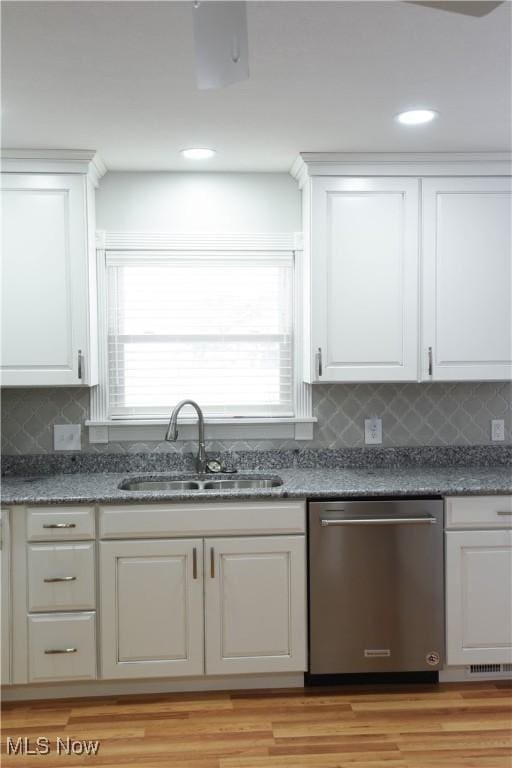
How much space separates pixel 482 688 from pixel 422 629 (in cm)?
39

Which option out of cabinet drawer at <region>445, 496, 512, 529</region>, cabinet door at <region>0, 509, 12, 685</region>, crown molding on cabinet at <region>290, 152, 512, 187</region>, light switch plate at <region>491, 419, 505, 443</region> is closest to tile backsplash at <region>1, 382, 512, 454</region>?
light switch plate at <region>491, 419, 505, 443</region>

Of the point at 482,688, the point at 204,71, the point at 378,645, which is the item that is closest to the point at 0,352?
the point at 378,645

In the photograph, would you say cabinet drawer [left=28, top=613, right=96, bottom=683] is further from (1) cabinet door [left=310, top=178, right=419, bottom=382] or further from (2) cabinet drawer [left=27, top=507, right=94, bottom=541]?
(1) cabinet door [left=310, top=178, right=419, bottom=382]

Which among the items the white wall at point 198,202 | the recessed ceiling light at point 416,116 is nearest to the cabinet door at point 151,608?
the white wall at point 198,202

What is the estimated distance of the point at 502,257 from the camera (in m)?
3.54

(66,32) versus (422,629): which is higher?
(66,32)

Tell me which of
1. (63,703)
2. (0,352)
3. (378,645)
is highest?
(0,352)

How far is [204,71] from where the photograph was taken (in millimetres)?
1366

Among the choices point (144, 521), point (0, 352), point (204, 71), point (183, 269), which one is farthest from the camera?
point (183, 269)

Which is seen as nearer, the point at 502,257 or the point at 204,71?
the point at 204,71

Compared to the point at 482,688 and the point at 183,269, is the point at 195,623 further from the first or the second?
the point at 183,269

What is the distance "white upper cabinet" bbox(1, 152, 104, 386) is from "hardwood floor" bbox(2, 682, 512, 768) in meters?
1.43

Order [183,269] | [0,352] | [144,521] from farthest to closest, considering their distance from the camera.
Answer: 1. [183,269]
2. [0,352]
3. [144,521]

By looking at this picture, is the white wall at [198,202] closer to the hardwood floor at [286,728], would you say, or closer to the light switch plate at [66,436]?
the light switch plate at [66,436]
